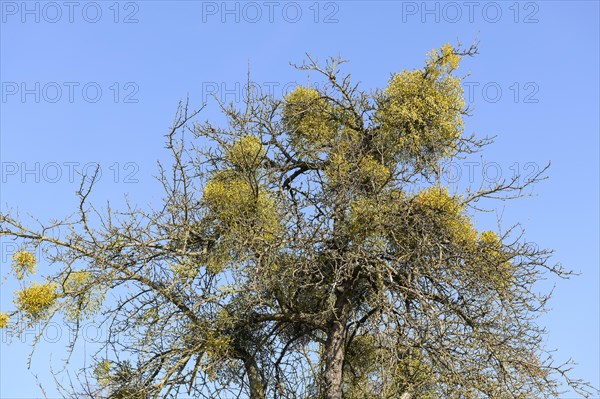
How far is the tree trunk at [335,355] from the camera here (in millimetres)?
11688

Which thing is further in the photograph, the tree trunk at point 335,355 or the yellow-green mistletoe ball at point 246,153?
the yellow-green mistletoe ball at point 246,153

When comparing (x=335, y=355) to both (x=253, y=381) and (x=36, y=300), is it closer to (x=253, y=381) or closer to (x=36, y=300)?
(x=253, y=381)

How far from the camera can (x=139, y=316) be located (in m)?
11.9

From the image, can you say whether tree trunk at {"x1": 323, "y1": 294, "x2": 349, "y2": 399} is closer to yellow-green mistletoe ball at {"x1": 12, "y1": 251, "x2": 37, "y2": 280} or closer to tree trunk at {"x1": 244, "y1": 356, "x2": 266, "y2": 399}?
tree trunk at {"x1": 244, "y1": 356, "x2": 266, "y2": 399}

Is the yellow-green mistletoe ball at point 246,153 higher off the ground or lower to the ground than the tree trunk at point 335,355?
higher

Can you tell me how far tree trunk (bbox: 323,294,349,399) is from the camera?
11.7m

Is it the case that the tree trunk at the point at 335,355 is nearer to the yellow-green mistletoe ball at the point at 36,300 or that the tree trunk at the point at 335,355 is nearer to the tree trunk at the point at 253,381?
the tree trunk at the point at 253,381

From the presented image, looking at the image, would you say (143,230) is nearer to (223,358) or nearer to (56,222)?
(56,222)

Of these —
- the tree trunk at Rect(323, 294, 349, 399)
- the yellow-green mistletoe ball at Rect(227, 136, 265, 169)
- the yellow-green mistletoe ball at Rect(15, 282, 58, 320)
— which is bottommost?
the tree trunk at Rect(323, 294, 349, 399)

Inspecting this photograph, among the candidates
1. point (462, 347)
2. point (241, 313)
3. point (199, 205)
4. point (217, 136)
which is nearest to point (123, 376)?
point (241, 313)

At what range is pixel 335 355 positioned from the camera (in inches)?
464

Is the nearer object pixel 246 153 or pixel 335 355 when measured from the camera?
pixel 335 355

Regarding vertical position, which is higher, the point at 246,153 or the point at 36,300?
the point at 246,153

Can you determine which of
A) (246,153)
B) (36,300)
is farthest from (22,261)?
(246,153)
